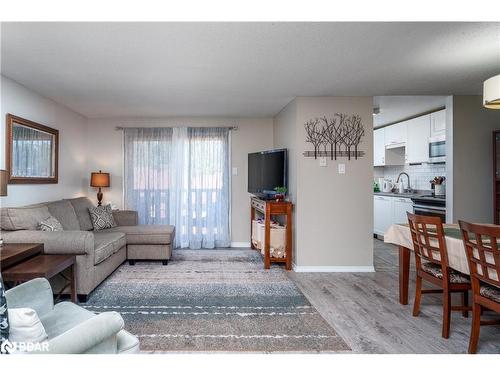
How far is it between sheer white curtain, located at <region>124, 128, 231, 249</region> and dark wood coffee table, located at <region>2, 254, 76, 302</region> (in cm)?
258

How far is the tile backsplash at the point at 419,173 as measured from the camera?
5.67 metres

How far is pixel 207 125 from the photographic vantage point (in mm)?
5676

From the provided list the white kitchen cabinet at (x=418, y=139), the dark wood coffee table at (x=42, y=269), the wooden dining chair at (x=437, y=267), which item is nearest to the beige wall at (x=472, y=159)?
the white kitchen cabinet at (x=418, y=139)

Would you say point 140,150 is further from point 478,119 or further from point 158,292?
point 478,119

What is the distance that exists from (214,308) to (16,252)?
1718mm

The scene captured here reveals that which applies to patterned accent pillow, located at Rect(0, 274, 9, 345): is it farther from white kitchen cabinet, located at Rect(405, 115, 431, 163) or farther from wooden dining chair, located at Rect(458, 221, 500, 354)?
white kitchen cabinet, located at Rect(405, 115, 431, 163)

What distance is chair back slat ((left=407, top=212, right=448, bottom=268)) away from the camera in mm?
2385

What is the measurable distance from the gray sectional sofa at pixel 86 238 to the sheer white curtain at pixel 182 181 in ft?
2.12

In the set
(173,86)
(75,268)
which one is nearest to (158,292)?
(75,268)

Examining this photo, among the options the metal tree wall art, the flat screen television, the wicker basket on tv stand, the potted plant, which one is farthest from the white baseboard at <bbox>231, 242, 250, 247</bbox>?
the metal tree wall art

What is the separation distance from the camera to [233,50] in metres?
2.66
